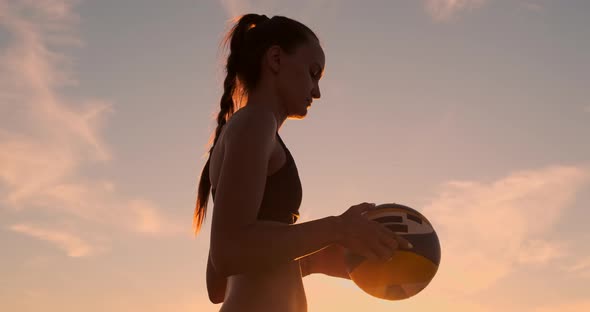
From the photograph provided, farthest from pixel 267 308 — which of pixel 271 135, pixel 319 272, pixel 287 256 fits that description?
pixel 319 272

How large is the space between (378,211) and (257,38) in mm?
1436

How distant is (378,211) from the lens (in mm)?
4281

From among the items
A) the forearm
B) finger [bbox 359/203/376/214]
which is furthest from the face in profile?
the forearm

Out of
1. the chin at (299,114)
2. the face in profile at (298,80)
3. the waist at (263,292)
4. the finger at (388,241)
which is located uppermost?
the face in profile at (298,80)

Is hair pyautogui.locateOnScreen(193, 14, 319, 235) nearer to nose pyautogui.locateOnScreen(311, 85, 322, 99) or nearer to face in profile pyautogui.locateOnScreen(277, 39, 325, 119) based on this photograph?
face in profile pyautogui.locateOnScreen(277, 39, 325, 119)

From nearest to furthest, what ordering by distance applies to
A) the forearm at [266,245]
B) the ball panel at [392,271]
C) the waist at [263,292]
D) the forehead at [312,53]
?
1. the forearm at [266,245]
2. the waist at [263,292]
3. the forehead at [312,53]
4. the ball panel at [392,271]

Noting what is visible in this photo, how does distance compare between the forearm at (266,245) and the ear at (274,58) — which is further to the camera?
the ear at (274,58)

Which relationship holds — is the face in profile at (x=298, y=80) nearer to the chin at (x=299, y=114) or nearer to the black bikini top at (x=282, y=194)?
the chin at (x=299, y=114)

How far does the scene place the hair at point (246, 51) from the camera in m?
3.87

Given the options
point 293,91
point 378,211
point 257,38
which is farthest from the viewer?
point 378,211

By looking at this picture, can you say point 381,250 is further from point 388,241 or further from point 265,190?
point 265,190

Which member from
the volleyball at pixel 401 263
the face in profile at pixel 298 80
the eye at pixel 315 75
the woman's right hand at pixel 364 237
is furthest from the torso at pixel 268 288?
the volleyball at pixel 401 263

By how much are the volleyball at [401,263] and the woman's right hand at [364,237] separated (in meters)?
0.70

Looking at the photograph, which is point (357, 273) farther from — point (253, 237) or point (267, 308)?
point (253, 237)
